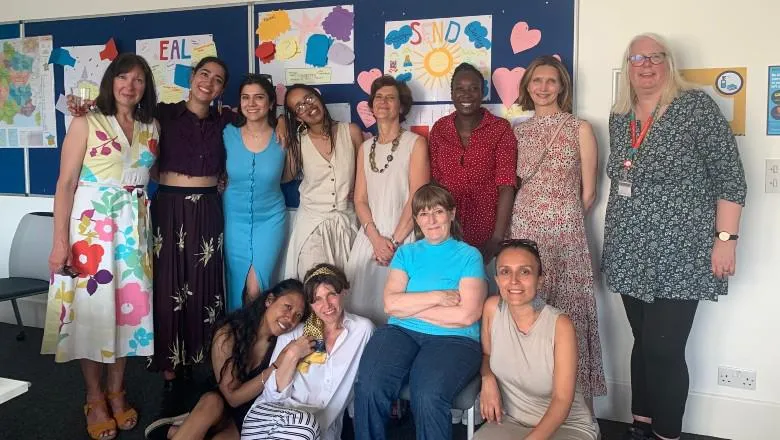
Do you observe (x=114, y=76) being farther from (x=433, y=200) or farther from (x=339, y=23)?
(x=433, y=200)

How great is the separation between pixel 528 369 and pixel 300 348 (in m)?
0.87

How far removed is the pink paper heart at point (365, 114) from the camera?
10.3ft

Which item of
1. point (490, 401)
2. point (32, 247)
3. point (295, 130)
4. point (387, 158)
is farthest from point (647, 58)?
point (32, 247)

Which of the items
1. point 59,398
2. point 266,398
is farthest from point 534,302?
point 59,398

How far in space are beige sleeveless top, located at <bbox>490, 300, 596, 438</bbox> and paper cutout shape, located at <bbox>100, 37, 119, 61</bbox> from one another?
289 cm

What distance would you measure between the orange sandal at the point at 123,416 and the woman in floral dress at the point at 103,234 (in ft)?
0.14

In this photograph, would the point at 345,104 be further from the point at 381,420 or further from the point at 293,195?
the point at 381,420

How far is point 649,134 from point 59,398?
9.69 ft

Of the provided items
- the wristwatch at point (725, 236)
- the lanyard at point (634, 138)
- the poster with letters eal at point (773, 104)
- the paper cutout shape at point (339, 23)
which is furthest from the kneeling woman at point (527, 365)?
the paper cutout shape at point (339, 23)

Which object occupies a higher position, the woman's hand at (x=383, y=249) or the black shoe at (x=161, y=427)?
the woman's hand at (x=383, y=249)

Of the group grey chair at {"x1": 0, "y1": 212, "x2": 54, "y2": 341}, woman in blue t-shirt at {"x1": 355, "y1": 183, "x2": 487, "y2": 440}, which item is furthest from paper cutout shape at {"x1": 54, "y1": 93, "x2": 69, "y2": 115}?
woman in blue t-shirt at {"x1": 355, "y1": 183, "x2": 487, "y2": 440}

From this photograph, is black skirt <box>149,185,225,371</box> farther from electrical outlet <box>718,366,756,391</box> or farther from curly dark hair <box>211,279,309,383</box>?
electrical outlet <box>718,366,756,391</box>

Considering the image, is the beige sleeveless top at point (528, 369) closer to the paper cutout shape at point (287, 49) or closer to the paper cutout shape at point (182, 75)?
the paper cutout shape at point (287, 49)

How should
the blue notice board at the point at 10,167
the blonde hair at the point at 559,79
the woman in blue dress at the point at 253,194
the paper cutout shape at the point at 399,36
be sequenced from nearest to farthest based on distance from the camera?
the blonde hair at the point at 559,79, the woman in blue dress at the point at 253,194, the paper cutout shape at the point at 399,36, the blue notice board at the point at 10,167
